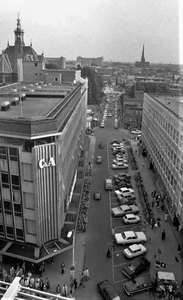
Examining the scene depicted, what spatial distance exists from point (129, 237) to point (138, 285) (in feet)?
20.2

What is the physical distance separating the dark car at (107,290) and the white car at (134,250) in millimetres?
4349

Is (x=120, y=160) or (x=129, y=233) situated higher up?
(x=120, y=160)

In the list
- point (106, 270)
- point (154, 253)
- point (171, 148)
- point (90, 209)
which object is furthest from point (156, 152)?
point (106, 270)

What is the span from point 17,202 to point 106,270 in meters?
9.62

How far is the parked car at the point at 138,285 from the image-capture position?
22.4 metres

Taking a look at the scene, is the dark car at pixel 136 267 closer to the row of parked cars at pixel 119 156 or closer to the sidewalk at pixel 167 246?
the sidewalk at pixel 167 246

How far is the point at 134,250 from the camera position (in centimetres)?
2677

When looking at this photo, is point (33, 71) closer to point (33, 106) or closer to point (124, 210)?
point (33, 106)

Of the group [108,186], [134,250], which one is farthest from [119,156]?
[134,250]

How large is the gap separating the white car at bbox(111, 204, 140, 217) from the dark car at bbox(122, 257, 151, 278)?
325 inches

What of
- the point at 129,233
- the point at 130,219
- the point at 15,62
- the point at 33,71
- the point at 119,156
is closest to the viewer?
the point at 129,233

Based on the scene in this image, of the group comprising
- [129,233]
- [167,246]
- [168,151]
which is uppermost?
[168,151]

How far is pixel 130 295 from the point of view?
22281 mm

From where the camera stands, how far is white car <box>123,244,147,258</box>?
2660 centimetres
